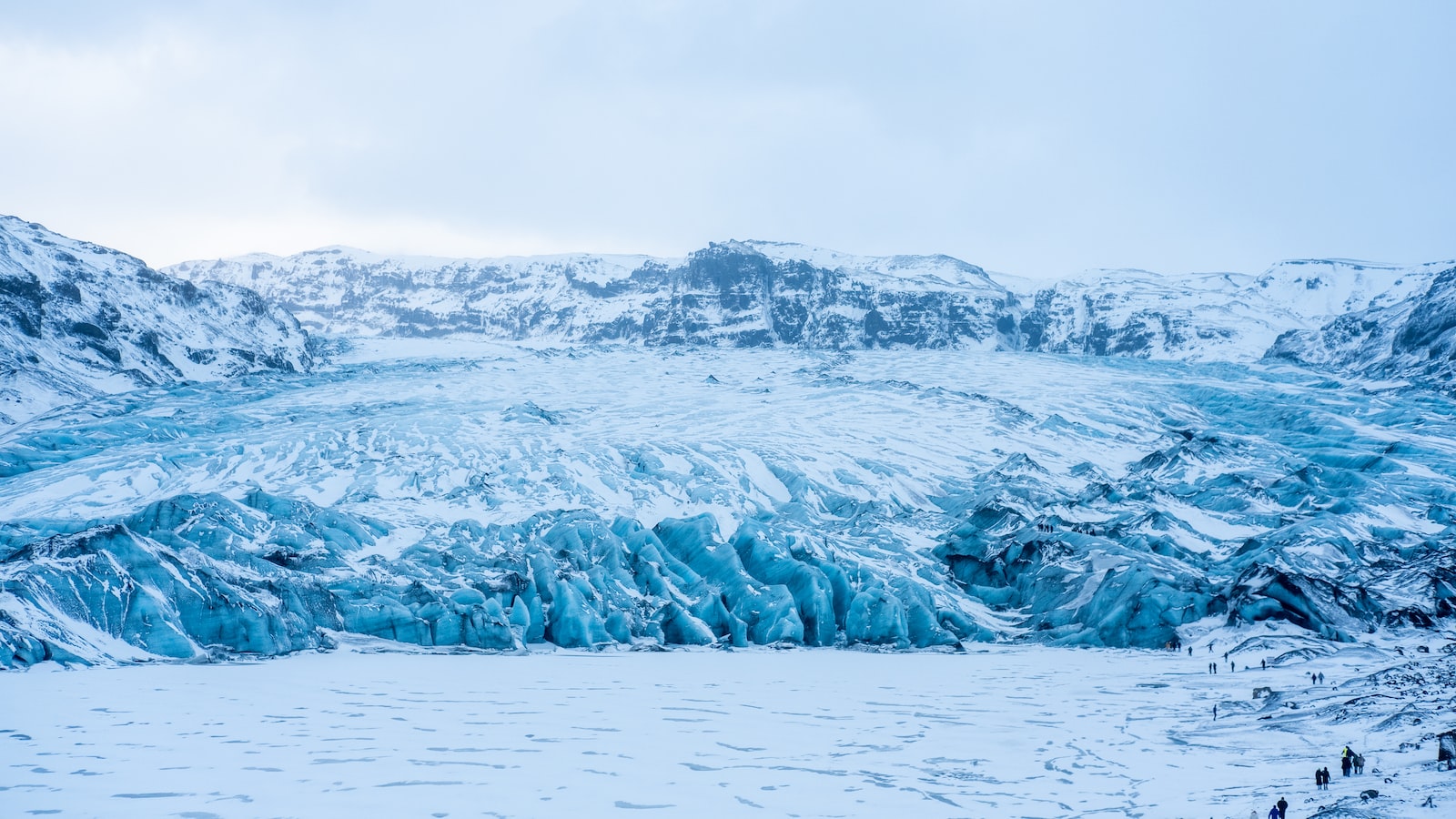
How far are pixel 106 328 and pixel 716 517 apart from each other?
90572 millimetres

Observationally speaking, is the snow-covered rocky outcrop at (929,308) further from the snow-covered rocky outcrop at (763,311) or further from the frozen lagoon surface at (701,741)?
the frozen lagoon surface at (701,741)

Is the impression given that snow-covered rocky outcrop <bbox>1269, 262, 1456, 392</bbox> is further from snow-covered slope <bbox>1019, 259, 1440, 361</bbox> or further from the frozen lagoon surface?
the frozen lagoon surface

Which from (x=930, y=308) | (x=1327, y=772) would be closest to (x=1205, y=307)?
(x=930, y=308)

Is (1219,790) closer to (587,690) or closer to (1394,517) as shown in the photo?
(587,690)

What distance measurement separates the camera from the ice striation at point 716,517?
46281 mm

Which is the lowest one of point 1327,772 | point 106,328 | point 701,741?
point 701,741

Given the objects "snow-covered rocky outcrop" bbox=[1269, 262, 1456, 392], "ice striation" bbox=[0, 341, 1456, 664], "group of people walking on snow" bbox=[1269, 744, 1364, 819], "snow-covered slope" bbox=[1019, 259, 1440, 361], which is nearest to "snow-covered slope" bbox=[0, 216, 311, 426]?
"ice striation" bbox=[0, 341, 1456, 664]

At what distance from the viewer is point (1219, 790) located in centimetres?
2086

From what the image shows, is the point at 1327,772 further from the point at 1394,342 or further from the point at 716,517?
the point at 1394,342

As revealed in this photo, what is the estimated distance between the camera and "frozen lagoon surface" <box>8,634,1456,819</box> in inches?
781

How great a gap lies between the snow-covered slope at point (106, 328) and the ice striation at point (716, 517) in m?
9.53

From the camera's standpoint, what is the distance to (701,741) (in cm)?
2598

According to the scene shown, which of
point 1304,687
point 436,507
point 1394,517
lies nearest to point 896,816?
point 1304,687

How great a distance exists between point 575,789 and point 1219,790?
40.1ft
